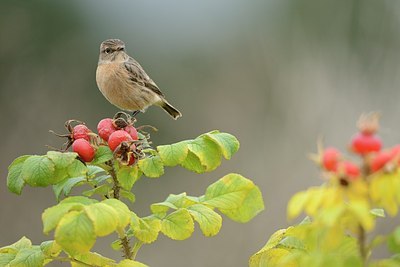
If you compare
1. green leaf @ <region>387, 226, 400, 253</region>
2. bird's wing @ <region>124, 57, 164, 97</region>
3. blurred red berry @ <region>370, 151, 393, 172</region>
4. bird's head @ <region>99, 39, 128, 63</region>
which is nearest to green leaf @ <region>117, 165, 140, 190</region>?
green leaf @ <region>387, 226, 400, 253</region>

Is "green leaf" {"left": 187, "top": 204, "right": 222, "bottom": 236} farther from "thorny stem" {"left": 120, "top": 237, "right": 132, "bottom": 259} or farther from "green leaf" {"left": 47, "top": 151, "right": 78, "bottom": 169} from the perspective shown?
"green leaf" {"left": 47, "top": 151, "right": 78, "bottom": 169}

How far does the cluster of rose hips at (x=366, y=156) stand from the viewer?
51.6 inches

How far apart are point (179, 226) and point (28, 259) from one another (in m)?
0.39

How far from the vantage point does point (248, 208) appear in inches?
86.6

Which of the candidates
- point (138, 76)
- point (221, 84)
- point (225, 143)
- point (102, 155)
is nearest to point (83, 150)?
point (102, 155)

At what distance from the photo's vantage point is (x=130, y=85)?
4.67 m

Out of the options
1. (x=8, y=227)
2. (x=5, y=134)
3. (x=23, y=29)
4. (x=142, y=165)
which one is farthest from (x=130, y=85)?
(x=23, y=29)

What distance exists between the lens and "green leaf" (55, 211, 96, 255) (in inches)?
67.8

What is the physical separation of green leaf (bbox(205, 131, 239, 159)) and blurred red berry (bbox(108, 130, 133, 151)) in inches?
8.2

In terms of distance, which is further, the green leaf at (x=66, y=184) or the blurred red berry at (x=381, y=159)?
the green leaf at (x=66, y=184)

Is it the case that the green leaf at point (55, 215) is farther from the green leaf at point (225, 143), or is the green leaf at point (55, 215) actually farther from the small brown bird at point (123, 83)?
the small brown bird at point (123, 83)

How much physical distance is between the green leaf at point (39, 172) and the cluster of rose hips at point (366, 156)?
89 centimetres

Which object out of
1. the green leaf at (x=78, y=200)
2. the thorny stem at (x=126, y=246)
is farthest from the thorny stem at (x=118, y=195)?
the green leaf at (x=78, y=200)

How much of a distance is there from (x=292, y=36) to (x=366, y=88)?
4.14 feet
